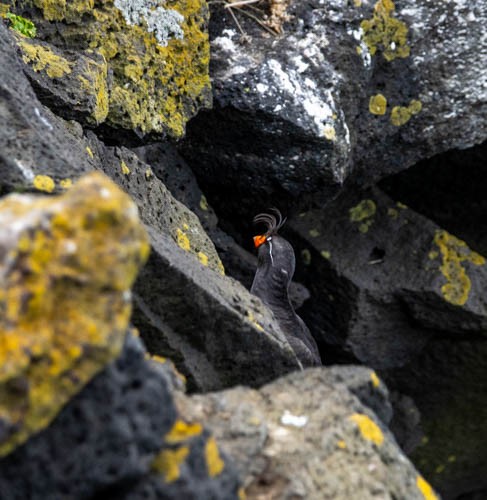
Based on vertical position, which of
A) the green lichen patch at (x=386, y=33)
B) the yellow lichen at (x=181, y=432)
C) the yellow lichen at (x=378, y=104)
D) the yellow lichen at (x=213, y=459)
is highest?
the green lichen patch at (x=386, y=33)

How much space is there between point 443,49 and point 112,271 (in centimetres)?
433

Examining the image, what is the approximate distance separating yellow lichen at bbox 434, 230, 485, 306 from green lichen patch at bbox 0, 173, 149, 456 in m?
5.16

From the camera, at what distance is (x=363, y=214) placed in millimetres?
6738

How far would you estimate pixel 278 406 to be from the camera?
8.06 ft

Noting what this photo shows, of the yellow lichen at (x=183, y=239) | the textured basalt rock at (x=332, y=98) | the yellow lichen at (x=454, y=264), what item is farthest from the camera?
the yellow lichen at (x=454, y=264)

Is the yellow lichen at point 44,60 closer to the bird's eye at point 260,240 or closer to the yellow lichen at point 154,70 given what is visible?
the yellow lichen at point 154,70

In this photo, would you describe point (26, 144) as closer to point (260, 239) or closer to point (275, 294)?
point (275, 294)

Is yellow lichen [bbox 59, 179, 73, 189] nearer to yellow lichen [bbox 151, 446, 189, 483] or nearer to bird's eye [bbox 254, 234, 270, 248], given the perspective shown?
yellow lichen [bbox 151, 446, 189, 483]

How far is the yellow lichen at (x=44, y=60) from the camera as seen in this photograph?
148 inches

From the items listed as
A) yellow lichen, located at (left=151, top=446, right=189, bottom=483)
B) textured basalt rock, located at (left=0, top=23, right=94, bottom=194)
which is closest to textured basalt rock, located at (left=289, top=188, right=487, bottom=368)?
textured basalt rock, located at (left=0, top=23, right=94, bottom=194)

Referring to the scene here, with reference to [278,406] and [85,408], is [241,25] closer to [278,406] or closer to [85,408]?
[278,406]

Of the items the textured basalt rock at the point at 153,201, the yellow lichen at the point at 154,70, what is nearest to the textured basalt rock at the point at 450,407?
the textured basalt rock at the point at 153,201

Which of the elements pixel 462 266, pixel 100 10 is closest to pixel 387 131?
pixel 462 266

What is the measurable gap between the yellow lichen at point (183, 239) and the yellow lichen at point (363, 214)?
244cm
